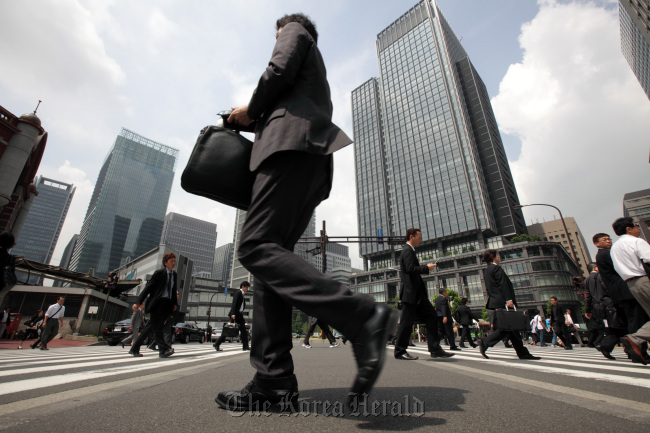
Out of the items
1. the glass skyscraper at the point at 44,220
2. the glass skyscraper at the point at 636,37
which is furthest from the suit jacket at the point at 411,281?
the glass skyscraper at the point at 44,220

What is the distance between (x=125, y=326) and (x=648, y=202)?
130822mm

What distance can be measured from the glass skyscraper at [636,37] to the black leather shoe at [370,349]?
7252 cm

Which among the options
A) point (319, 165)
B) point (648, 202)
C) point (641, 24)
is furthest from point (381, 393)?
point (648, 202)

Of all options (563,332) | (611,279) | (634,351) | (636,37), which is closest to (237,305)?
(634,351)

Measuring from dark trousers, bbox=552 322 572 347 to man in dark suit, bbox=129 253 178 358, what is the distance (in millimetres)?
12040

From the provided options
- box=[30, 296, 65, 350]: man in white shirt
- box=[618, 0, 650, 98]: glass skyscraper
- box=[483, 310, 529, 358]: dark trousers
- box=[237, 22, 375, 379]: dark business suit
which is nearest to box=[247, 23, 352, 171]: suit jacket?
box=[237, 22, 375, 379]: dark business suit

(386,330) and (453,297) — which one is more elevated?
(453,297)

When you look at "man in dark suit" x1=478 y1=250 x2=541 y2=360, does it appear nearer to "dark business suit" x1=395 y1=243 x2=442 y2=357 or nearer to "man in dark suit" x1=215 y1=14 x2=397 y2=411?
"dark business suit" x1=395 y1=243 x2=442 y2=357

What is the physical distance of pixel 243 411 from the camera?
4.40 feet

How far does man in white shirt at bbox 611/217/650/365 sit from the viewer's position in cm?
335

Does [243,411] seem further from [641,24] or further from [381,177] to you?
[381,177]

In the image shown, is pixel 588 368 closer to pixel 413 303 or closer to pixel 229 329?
pixel 413 303

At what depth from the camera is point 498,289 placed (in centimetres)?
506

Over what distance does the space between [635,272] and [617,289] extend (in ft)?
2.79
